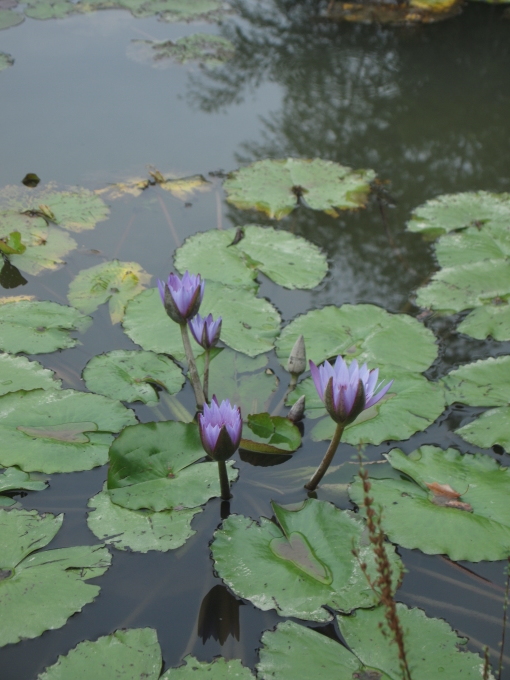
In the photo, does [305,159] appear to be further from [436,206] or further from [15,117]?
[15,117]

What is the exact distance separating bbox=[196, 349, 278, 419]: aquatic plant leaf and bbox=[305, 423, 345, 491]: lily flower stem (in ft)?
1.37

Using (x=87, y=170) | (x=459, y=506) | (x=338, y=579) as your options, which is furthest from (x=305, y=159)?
(x=338, y=579)

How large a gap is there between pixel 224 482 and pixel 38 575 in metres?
0.64

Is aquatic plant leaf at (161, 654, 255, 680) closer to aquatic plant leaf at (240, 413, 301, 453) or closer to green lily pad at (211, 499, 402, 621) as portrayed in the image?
green lily pad at (211, 499, 402, 621)

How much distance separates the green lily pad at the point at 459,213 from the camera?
3.77 m

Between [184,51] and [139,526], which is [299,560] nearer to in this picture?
[139,526]

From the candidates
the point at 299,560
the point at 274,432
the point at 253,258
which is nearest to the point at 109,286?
the point at 253,258

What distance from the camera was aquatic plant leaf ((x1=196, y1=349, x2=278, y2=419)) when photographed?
2.58m

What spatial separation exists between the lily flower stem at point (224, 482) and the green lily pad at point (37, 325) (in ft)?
3.60

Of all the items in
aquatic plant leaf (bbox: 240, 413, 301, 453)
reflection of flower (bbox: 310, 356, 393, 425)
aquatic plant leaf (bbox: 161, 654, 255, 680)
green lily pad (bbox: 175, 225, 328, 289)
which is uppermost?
reflection of flower (bbox: 310, 356, 393, 425)

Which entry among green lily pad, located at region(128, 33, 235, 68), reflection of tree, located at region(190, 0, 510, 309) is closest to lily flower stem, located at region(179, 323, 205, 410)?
reflection of tree, located at region(190, 0, 510, 309)

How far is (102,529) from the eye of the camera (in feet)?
6.57

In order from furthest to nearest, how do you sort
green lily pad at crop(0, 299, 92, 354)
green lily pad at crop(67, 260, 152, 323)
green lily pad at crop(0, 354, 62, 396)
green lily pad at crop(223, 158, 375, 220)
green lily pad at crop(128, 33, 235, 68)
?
green lily pad at crop(128, 33, 235, 68) < green lily pad at crop(223, 158, 375, 220) < green lily pad at crop(67, 260, 152, 323) < green lily pad at crop(0, 299, 92, 354) < green lily pad at crop(0, 354, 62, 396)

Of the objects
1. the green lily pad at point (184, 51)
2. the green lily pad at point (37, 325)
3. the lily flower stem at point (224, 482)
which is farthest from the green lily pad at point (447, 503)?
the green lily pad at point (184, 51)
